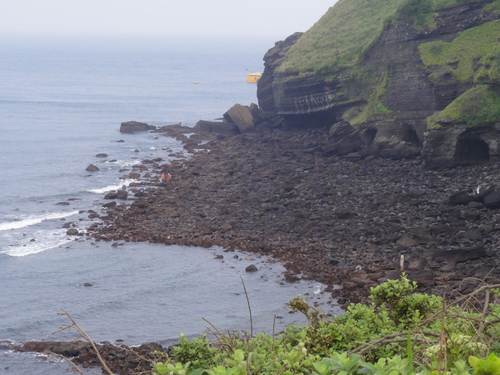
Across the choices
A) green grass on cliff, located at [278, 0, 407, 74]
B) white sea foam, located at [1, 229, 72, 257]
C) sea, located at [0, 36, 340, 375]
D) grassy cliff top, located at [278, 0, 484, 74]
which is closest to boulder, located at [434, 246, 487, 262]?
sea, located at [0, 36, 340, 375]

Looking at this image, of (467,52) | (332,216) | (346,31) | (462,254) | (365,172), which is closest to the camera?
(462,254)

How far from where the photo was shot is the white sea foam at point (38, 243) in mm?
28791

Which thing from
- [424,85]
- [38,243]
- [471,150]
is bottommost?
[38,243]

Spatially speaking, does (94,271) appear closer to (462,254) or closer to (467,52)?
(462,254)

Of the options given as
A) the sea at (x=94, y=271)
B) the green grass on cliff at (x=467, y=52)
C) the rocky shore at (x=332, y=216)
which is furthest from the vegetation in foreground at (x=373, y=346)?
the green grass on cliff at (x=467, y=52)

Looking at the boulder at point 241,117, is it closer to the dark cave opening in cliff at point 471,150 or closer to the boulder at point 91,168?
the boulder at point 91,168

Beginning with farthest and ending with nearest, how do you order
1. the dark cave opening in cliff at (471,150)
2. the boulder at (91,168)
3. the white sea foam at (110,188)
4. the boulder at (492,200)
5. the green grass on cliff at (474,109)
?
the boulder at (91,168) → the white sea foam at (110,188) → the dark cave opening in cliff at (471,150) → the green grass on cliff at (474,109) → the boulder at (492,200)

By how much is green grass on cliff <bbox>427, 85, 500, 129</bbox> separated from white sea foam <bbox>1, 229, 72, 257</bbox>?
23.2m

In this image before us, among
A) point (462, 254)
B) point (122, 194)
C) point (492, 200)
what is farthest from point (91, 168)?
point (462, 254)

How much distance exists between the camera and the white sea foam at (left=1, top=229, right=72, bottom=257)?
1133 inches

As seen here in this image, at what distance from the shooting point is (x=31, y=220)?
34.2 metres

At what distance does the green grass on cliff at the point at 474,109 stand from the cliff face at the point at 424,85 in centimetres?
11

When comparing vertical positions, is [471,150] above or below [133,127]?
below

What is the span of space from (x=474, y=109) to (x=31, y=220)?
2852cm
